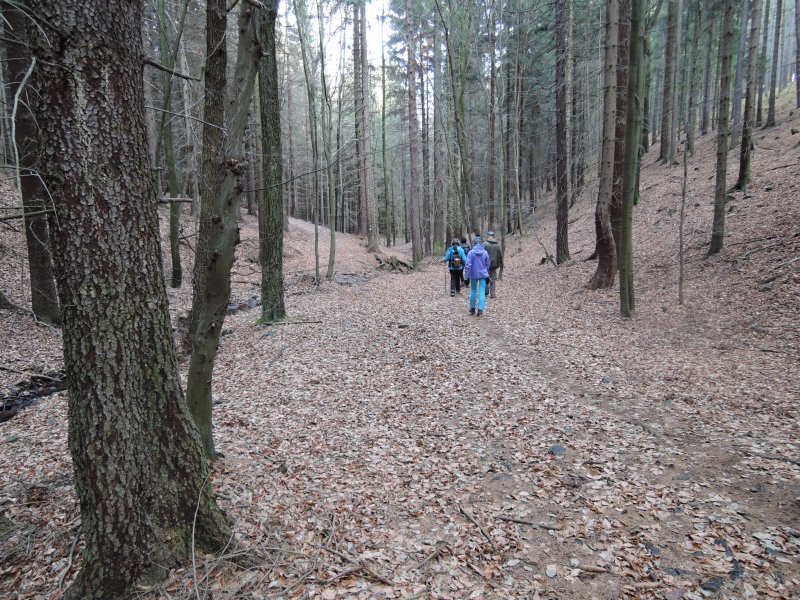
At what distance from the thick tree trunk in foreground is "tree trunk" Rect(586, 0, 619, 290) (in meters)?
11.6

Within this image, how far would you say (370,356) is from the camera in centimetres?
827

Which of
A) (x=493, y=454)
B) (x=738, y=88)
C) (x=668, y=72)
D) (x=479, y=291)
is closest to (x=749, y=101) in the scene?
(x=738, y=88)

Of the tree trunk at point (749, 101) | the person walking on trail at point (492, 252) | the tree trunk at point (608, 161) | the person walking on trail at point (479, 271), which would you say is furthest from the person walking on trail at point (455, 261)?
the tree trunk at point (749, 101)

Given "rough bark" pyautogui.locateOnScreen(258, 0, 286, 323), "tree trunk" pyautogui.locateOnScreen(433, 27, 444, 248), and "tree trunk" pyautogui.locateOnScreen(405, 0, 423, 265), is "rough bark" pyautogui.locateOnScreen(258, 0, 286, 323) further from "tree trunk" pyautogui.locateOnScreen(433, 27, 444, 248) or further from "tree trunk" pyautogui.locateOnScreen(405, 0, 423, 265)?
"tree trunk" pyautogui.locateOnScreen(433, 27, 444, 248)

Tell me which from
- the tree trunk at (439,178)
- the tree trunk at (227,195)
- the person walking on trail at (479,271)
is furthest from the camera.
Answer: the tree trunk at (439,178)

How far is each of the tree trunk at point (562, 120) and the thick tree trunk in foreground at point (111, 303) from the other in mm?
15087

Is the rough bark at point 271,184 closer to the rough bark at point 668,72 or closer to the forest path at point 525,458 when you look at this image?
the forest path at point 525,458

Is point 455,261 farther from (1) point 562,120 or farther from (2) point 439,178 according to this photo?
(2) point 439,178

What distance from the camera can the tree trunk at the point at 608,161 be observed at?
1078cm

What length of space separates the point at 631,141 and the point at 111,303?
1015 cm

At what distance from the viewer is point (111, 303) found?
2646 millimetres

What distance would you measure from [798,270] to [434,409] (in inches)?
339

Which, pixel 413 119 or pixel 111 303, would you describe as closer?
pixel 111 303

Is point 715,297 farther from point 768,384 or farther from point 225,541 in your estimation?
point 225,541
